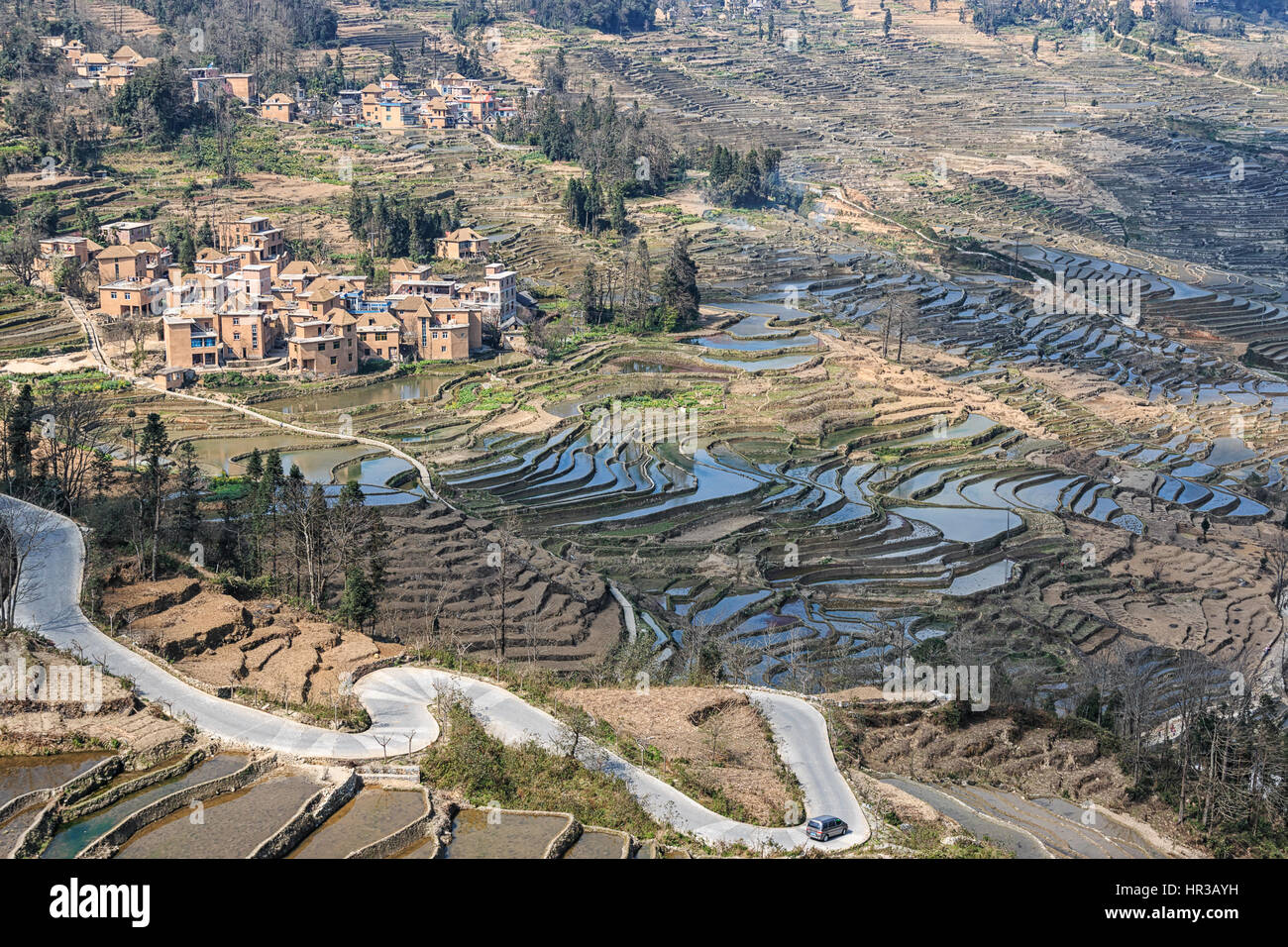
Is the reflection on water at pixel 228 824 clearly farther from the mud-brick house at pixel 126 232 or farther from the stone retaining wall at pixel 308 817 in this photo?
the mud-brick house at pixel 126 232

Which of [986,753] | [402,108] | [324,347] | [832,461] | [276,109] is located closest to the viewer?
[986,753]

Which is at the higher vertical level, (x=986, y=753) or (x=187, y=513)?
(x=187, y=513)

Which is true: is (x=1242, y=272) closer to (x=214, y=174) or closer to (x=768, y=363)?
(x=768, y=363)

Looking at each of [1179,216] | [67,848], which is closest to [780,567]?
[67,848]

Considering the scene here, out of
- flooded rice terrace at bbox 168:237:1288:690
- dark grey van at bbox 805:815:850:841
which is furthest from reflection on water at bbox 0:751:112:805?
flooded rice terrace at bbox 168:237:1288:690

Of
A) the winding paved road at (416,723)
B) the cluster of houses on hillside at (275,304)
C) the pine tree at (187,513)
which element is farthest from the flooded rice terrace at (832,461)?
the winding paved road at (416,723)

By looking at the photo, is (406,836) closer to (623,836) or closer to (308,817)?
(308,817)

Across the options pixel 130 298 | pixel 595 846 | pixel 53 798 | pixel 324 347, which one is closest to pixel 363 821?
pixel 595 846
